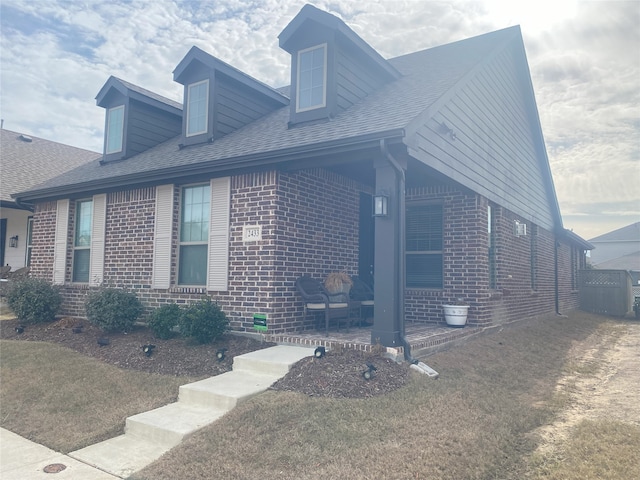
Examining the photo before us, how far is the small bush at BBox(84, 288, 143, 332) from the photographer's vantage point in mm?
8023

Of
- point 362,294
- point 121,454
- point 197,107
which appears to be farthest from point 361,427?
point 197,107

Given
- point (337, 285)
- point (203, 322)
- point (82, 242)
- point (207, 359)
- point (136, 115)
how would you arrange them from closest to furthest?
point (207, 359) < point (203, 322) < point (337, 285) < point (82, 242) < point (136, 115)

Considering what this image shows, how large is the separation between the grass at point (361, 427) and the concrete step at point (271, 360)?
566 millimetres

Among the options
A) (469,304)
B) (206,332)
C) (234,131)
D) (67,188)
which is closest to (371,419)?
(206,332)

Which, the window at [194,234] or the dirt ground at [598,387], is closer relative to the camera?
the dirt ground at [598,387]

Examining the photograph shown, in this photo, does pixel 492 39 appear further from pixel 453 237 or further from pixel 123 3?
pixel 123 3

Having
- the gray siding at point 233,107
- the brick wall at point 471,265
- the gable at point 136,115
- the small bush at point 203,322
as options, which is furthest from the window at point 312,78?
the gable at point 136,115

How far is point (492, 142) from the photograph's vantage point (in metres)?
10.3

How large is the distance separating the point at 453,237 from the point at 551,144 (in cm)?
933

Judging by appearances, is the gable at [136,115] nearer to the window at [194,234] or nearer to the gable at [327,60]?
the window at [194,234]

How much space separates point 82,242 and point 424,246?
738cm

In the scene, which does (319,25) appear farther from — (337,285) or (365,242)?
(337,285)

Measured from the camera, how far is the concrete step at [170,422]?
4.36m

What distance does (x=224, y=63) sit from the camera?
8992mm
